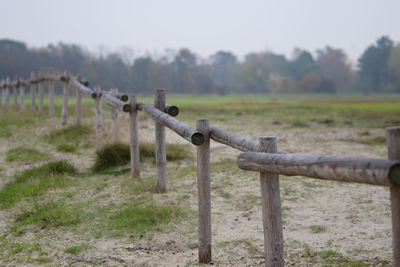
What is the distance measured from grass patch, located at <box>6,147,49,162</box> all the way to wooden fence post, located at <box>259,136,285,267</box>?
7017 millimetres

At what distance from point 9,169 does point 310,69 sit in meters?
85.2

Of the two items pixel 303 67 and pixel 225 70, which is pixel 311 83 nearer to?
pixel 303 67

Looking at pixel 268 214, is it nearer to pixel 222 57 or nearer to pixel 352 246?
pixel 352 246

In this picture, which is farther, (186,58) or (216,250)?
(186,58)

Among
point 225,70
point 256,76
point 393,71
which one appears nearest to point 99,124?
point 393,71

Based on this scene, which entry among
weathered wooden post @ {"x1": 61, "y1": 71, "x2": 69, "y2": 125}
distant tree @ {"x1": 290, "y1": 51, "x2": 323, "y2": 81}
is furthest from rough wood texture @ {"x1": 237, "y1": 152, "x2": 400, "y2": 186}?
distant tree @ {"x1": 290, "y1": 51, "x2": 323, "y2": 81}

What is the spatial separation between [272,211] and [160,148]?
3247mm

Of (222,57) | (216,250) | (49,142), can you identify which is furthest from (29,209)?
(222,57)

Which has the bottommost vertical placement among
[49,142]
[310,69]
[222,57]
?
[49,142]

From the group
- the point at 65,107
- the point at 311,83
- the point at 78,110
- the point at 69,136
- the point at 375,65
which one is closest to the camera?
the point at 69,136

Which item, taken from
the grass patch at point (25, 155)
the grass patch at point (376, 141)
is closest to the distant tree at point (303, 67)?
the grass patch at point (376, 141)

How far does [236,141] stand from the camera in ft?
11.0

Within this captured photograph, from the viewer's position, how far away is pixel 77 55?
70.4 m

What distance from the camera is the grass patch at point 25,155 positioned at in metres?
8.80
